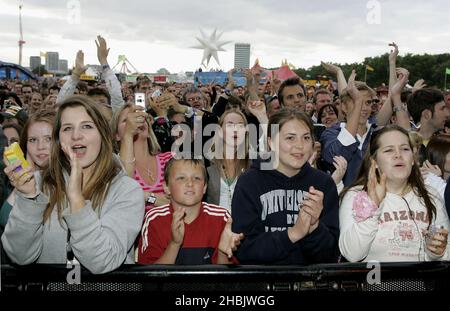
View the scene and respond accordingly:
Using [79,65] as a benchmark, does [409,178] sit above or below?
below

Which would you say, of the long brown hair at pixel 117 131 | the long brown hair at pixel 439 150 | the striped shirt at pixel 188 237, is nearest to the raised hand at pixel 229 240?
the striped shirt at pixel 188 237

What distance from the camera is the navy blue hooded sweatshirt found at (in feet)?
8.43

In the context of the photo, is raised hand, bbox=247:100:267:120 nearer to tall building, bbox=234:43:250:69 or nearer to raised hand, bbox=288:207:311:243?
raised hand, bbox=288:207:311:243

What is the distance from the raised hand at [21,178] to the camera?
213 centimetres

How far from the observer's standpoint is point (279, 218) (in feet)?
9.25

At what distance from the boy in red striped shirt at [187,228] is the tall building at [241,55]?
651cm

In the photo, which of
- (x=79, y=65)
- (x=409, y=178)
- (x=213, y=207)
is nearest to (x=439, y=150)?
(x=409, y=178)

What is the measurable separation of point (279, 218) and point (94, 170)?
108 cm

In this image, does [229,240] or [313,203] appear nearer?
[313,203]

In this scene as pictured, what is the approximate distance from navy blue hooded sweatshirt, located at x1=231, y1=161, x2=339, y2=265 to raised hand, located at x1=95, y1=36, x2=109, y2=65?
3808 millimetres

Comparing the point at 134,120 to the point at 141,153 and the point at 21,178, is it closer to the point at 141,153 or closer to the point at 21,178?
the point at 141,153

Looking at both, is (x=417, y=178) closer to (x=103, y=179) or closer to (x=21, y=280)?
(x=103, y=179)

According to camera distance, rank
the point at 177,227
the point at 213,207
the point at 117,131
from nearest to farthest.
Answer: the point at 177,227
the point at 213,207
the point at 117,131
